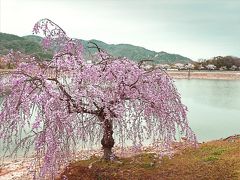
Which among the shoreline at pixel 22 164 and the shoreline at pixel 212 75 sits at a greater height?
the shoreline at pixel 22 164

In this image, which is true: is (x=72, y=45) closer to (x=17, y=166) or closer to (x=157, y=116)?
(x=157, y=116)

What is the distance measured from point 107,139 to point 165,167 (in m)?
1.66

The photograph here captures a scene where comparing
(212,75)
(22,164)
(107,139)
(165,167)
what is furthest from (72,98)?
(212,75)

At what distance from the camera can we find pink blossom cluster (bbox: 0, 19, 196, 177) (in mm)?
7715

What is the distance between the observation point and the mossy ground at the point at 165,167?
9469 mm

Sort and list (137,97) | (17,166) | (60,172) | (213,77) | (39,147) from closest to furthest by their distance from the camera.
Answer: (39,147)
(137,97)
(60,172)
(17,166)
(213,77)

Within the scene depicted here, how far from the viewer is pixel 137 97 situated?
9555 millimetres

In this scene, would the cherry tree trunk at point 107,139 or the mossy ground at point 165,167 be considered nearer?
the mossy ground at point 165,167

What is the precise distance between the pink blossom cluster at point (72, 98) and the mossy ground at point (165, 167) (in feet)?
2.68

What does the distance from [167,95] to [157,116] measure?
1.84 feet

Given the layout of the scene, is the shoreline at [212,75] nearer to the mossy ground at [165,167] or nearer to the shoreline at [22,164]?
the shoreline at [22,164]

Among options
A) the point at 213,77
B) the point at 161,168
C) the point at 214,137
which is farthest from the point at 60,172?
the point at 213,77

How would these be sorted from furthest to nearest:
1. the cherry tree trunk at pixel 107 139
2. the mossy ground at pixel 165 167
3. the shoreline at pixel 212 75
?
the shoreline at pixel 212 75 → the cherry tree trunk at pixel 107 139 → the mossy ground at pixel 165 167

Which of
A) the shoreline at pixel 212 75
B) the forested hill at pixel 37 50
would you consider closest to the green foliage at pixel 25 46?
the forested hill at pixel 37 50
